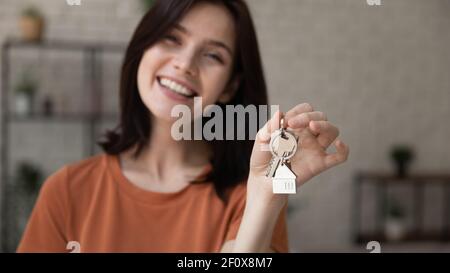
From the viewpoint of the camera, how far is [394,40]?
397mm

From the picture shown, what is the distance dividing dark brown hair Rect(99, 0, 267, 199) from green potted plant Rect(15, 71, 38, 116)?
1268 millimetres

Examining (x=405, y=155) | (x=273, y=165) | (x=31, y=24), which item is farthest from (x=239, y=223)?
(x=31, y=24)

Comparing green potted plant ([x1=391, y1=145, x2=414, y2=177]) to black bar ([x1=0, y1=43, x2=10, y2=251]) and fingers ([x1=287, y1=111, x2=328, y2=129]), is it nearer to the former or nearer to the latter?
fingers ([x1=287, y1=111, x2=328, y2=129])

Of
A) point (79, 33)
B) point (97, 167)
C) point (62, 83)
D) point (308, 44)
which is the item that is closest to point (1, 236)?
point (62, 83)

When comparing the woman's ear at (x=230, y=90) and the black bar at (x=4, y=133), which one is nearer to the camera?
the woman's ear at (x=230, y=90)

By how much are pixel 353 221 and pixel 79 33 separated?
4.15ft

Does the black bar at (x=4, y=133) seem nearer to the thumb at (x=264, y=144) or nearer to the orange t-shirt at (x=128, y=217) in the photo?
the orange t-shirt at (x=128, y=217)

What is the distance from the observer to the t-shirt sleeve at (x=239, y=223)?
326mm

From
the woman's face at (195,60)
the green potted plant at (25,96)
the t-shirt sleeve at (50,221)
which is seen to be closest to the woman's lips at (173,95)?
the woman's face at (195,60)

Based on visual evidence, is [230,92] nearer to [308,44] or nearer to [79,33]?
[308,44]

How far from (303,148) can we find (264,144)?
0.02 m

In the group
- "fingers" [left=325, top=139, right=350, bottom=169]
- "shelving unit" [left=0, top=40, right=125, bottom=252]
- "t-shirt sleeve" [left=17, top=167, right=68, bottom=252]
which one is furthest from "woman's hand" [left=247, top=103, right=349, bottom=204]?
"shelving unit" [left=0, top=40, right=125, bottom=252]

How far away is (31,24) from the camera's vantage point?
149cm

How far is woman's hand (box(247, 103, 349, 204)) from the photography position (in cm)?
28
